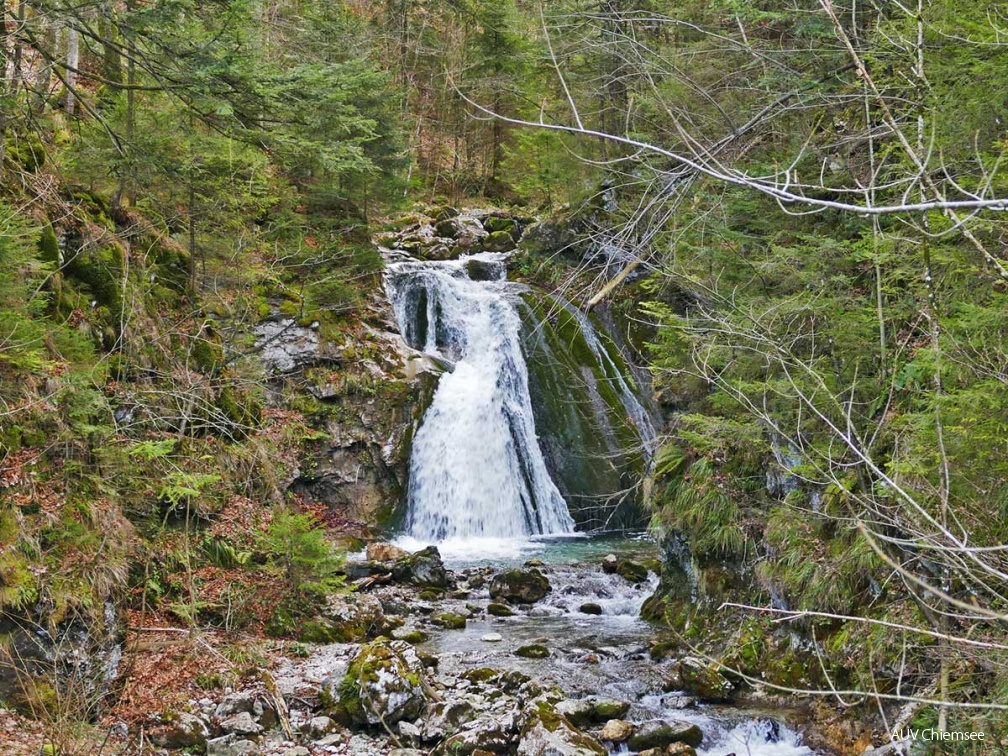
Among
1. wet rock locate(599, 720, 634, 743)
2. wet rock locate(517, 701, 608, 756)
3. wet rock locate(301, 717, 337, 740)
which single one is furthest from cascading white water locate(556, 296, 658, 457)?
wet rock locate(301, 717, 337, 740)

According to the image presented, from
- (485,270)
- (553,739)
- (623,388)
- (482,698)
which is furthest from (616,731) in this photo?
(485,270)

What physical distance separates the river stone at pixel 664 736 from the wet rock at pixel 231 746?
9.66 feet

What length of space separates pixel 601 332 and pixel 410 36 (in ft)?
45.6

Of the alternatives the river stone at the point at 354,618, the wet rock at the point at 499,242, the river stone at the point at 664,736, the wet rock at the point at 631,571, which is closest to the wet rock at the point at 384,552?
the river stone at the point at 354,618

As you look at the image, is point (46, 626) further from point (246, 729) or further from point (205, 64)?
point (205, 64)

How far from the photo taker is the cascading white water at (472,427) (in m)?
14.2

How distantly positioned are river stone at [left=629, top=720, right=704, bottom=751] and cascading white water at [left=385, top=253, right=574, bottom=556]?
8146 millimetres

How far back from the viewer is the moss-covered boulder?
6.02 m

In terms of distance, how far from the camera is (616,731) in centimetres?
579

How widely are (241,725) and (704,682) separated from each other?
4005 mm

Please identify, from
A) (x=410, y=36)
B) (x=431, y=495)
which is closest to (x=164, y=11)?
(x=431, y=495)

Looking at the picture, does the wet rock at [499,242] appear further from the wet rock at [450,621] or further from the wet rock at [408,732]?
the wet rock at [408,732]

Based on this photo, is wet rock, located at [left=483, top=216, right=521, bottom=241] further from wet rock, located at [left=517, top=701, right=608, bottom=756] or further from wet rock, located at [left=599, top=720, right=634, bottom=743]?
wet rock, located at [left=517, top=701, right=608, bottom=756]

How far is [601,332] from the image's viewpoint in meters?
16.9
